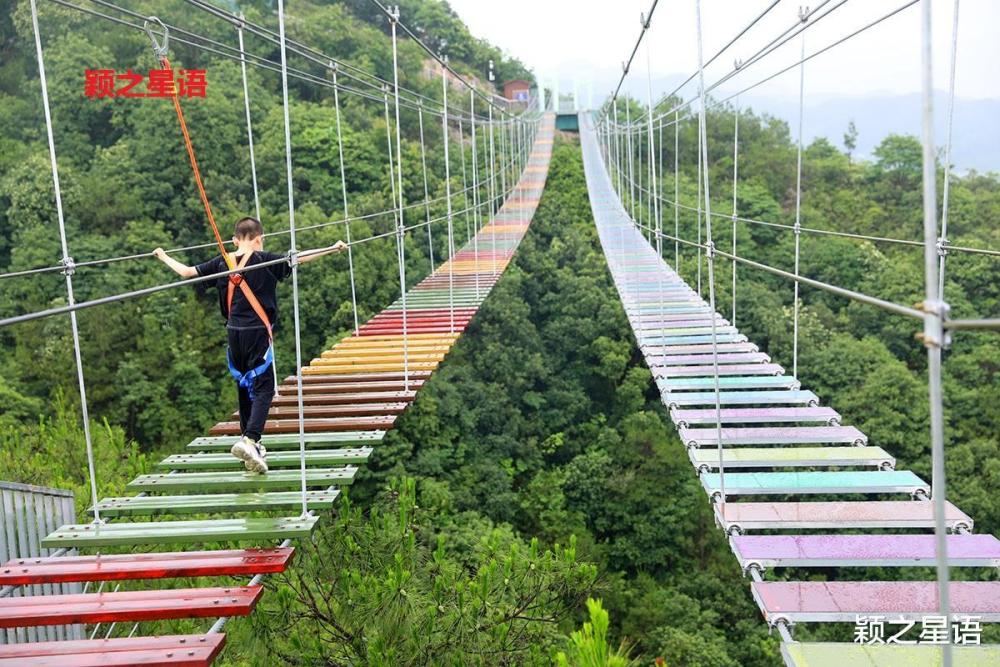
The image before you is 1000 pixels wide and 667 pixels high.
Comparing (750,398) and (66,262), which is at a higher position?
(66,262)

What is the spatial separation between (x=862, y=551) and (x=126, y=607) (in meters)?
1.34

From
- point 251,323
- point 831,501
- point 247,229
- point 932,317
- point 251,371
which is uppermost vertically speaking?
point 247,229

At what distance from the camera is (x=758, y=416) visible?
229 cm

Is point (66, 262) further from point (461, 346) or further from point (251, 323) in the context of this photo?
point (461, 346)

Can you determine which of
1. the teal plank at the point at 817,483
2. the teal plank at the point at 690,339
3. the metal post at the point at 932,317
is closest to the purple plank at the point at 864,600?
the teal plank at the point at 817,483

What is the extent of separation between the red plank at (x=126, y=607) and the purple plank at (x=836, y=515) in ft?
3.18

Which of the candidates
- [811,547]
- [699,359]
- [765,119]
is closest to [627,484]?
[699,359]

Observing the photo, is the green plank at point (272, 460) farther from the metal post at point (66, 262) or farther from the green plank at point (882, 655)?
the green plank at point (882, 655)

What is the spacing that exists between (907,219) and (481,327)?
26.1 ft

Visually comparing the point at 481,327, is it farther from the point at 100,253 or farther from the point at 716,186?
the point at 716,186

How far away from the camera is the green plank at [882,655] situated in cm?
112

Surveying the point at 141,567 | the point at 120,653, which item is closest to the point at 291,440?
the point at 141,567

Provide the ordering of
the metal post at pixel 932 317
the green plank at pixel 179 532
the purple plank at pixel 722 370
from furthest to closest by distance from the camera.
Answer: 1. the purple plank at pixel 722 370
2. the green plank at pixel 179 532
3. the metal post at pixel 932 317

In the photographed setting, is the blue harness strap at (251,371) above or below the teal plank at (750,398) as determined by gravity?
above
